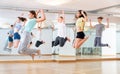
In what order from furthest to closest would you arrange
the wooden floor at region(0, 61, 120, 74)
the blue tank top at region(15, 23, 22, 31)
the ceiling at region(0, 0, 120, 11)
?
1. the ceiling at region(0, 0, 120, 11)
2. the wooden floor at region(0, 61, 120, 74)
3. the blue tank top at region(15, 23, 22, 31)

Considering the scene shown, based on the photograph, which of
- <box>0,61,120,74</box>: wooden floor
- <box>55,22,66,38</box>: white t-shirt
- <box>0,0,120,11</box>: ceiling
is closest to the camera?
<box>55,22,66,38</box>: white t-shirt

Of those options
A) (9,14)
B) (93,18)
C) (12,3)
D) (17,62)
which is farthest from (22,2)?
(17,62)

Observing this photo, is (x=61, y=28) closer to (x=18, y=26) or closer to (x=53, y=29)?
(x=18, y=26)

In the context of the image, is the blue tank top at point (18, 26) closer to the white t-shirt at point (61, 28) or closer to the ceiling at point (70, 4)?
the white t-shirt at point (61, 28)

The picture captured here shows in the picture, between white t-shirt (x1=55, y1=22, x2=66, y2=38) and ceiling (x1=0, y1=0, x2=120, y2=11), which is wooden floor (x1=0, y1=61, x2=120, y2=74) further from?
ceiling (x1=0, y1=0, x2=120, y2=11)

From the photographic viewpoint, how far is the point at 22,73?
28.4ft

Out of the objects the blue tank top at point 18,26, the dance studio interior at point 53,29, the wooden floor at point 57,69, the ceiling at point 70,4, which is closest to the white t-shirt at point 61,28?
the dance studio interior at point 53,29

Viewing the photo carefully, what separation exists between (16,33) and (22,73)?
6.03 feet

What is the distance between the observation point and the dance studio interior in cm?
659

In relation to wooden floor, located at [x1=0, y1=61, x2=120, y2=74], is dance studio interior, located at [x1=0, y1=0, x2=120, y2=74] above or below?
above

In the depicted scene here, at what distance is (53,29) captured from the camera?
12992mm

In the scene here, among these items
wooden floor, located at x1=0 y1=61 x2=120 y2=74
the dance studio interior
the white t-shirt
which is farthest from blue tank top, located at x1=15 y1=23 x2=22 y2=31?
wooden floor, located at x1=0 y1=61 x2=120 y2=74

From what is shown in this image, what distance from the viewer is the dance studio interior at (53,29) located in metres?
6.59

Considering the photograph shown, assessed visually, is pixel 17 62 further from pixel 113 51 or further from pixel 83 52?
pixel 113 51
